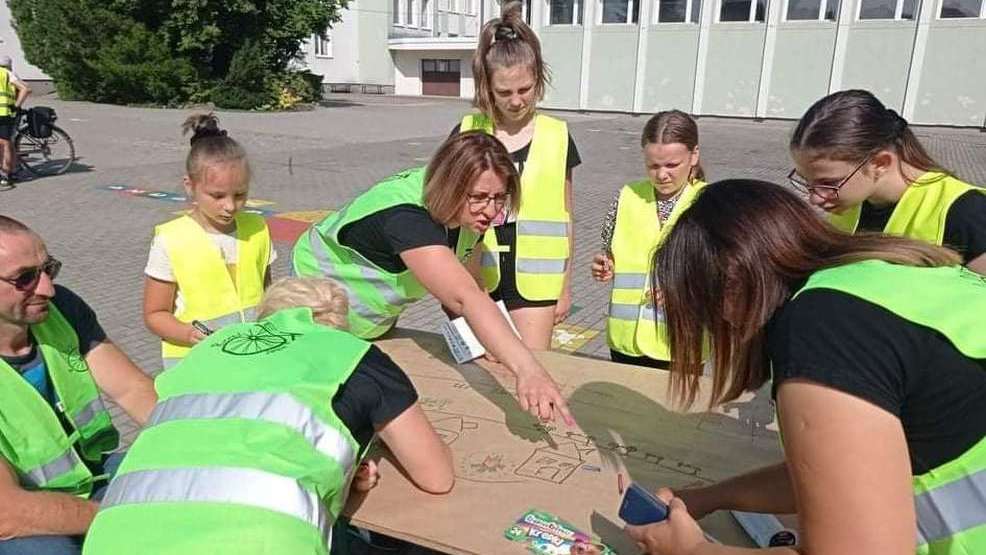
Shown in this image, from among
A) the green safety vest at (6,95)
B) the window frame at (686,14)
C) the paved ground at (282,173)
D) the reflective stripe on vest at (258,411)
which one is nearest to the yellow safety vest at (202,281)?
the paved ground at (282,173)

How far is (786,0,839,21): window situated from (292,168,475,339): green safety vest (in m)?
24.1

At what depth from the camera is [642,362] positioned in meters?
2.99

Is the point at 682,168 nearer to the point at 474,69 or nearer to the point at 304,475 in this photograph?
the point at 474,69

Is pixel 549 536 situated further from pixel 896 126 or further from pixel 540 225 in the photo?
pixel 540 225

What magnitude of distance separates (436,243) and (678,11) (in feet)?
84.4

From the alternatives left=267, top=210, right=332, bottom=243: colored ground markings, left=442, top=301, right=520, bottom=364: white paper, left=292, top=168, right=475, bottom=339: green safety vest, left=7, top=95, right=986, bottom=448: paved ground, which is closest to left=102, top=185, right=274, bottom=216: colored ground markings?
left=7, top=95, right=986, bottom=448: paved ground

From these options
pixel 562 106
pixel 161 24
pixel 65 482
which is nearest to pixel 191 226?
pixel 65 482

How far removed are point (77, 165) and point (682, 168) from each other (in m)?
11.0

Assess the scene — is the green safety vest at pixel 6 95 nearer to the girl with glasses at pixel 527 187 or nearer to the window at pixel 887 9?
the girl with glasses at pixel 527 187

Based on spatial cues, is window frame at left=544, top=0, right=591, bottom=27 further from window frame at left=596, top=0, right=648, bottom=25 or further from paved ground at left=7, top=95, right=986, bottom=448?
paved ground at left=7, top=95, right=986, bottom=448

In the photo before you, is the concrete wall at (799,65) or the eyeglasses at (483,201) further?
the concrete wall at (799,65)

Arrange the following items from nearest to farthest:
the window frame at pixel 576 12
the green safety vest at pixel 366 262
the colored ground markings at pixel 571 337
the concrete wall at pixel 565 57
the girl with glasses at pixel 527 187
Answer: the green safety vest at pixel 366 262
the girl with glasses at pixel 527 187
the colored ground markings at pixel 571 337
the window frame at pixel 576 12
the concrete wall at pixel 565 57

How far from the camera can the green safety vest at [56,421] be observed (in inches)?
75.4

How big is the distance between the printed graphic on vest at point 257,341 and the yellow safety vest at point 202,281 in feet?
3.86
